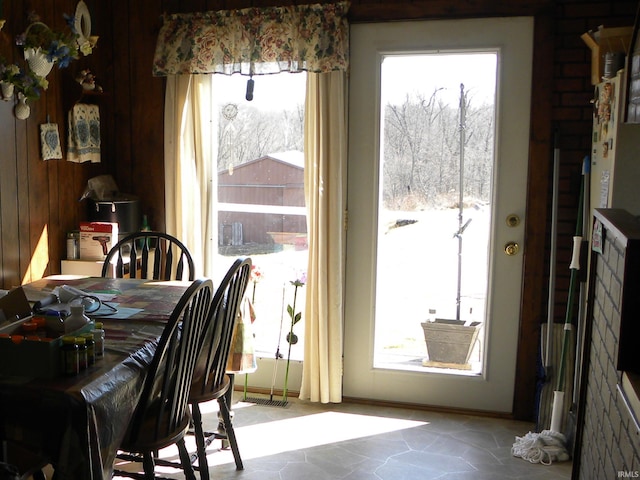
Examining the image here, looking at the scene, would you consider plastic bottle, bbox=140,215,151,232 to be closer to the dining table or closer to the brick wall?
the dining table

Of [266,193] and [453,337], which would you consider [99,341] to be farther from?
[453,337]

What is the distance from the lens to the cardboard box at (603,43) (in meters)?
2.68

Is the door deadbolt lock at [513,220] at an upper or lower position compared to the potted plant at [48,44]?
lower

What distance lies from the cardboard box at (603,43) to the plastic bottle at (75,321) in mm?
2337

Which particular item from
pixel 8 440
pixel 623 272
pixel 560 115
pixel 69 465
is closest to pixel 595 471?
pixel 623 272

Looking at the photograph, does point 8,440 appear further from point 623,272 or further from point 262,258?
point 262,258

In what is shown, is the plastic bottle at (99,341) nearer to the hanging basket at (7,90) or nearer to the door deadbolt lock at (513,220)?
the hanging basket at (7,90)

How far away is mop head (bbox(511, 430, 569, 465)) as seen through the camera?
2.89 m

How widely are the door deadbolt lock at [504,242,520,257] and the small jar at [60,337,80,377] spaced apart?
7.50 feet

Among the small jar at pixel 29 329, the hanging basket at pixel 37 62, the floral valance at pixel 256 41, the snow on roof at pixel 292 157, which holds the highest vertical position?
the floral valance at pixel 256 41

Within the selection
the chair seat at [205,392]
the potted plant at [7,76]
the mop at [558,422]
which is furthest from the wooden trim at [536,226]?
the potted plant at [7,76]

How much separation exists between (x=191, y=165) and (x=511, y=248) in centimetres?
181

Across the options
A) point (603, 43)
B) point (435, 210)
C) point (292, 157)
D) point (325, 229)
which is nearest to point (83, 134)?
point (292, 157)

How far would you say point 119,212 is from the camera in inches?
137
